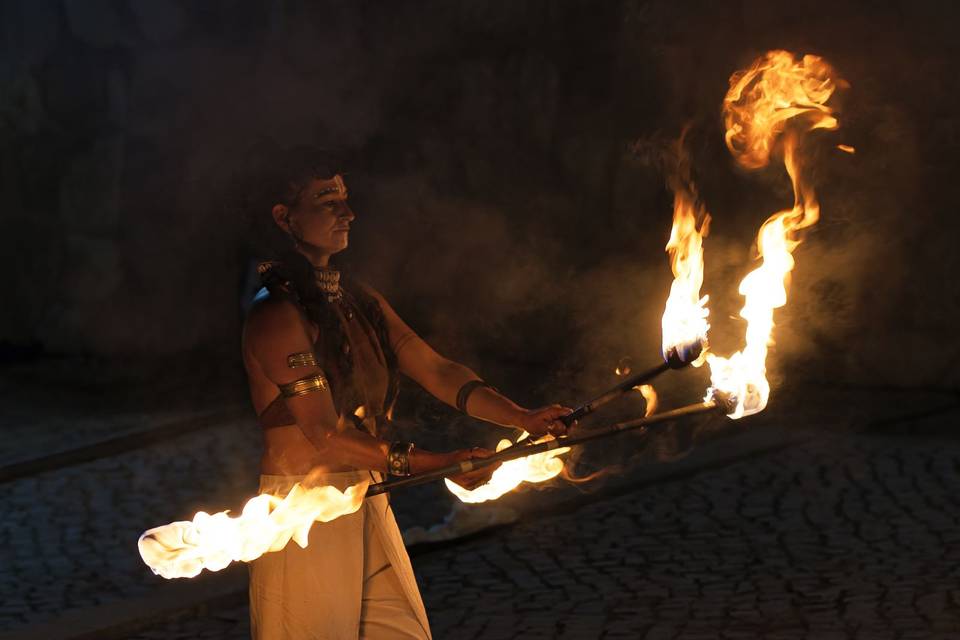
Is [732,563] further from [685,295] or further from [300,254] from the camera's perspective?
[300,254]

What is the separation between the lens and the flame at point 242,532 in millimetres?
3762

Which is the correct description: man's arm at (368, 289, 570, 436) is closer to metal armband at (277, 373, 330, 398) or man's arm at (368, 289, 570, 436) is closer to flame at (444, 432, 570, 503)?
flame at (444, 432, 570, 503)

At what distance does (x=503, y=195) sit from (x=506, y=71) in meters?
0.96

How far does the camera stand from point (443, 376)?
174 inches

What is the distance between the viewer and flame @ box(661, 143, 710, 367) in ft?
13.3

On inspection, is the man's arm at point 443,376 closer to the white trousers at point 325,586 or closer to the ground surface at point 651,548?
the white trousers at point 325,586

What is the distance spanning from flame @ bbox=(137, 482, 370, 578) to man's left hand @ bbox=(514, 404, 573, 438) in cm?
54

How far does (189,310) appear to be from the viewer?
42.7 feet

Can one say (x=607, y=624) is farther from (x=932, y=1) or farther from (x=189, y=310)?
(x=189, y=310)

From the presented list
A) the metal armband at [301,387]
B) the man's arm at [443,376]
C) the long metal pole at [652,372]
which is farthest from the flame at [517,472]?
the metal armband at [301,387]

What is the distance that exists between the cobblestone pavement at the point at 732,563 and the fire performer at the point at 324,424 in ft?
6.46

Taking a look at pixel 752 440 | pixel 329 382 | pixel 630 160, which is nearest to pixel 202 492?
pixel 752 440

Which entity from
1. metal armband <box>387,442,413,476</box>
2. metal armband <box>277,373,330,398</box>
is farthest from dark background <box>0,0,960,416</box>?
metal armband <box>277,373,330,398</box>

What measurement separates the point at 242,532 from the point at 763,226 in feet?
6.73
